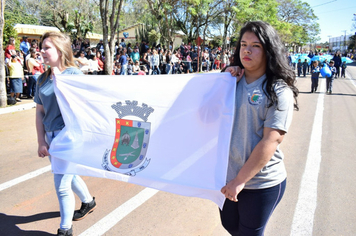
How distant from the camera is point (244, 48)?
68.5 inches

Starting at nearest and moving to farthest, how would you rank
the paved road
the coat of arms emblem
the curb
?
the coat of arms emblem < the paved road < the curb

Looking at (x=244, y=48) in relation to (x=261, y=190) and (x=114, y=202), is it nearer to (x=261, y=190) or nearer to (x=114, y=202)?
(x=261, y=190)

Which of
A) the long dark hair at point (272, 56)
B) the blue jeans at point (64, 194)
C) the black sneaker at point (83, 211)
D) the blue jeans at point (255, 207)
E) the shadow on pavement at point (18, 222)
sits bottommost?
the shadow on pavement at point (18, 222)

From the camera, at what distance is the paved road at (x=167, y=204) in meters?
3.09

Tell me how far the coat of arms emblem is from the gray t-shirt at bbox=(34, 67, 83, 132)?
0.67 meters

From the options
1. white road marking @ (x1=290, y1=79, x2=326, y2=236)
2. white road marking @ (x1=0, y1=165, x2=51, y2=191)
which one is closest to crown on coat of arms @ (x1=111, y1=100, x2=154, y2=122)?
white road marking @ (x1=290, y1=79, x2=326, y2=236)

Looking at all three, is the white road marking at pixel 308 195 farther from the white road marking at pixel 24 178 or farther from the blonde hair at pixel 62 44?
the white road marking at pixel 24 178

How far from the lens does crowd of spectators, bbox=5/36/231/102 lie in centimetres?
1032

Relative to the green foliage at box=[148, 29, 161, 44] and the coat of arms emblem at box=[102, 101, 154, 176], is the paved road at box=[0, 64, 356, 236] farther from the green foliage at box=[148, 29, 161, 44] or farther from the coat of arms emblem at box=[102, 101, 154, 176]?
the green foliage at box=[148, 29, 161, 44]

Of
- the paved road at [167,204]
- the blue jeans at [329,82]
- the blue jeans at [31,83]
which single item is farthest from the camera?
the blue jeans at [329,82]

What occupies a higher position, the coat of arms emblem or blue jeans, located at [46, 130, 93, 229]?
the coat of arms emblem

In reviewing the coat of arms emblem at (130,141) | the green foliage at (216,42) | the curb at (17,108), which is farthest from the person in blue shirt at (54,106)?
the green foliage at (216,42)

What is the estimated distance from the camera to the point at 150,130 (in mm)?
2094

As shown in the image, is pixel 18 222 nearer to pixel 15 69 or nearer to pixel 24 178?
pixel 24 178
